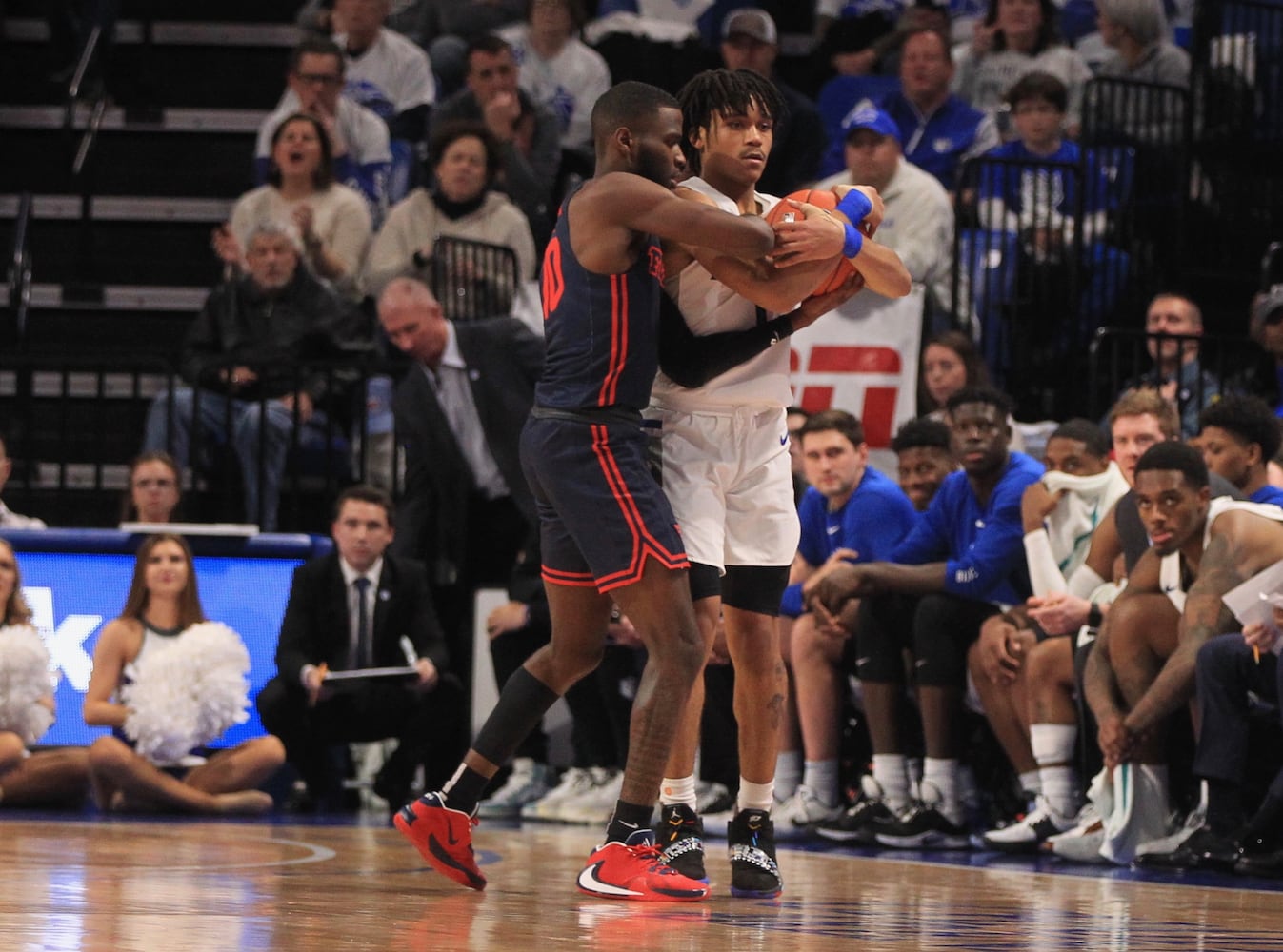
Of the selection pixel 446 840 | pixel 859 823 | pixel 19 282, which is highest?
pixel 19 282

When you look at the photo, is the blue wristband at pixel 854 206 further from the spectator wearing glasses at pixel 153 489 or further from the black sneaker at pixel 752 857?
the spectator wearing glasses at pixel 153 489

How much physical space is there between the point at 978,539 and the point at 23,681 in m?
3.68

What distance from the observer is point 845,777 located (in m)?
8.09

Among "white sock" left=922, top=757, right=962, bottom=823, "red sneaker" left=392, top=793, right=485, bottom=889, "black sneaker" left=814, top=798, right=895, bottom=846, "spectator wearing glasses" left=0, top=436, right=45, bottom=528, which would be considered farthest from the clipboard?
"red sneaker" left=392, top=793, right=485, bottom=889

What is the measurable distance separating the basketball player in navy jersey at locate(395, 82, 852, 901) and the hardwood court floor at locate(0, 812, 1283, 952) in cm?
17

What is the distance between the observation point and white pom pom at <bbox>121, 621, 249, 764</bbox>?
319 inches

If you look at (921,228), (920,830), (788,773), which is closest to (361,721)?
(788,773)

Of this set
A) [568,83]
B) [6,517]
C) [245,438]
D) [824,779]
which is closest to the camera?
[824,779]

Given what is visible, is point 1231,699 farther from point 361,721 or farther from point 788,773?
point 361,721

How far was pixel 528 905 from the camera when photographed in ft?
15.3

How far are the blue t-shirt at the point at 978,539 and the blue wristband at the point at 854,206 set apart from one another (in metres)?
2.39

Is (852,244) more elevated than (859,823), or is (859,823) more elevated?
(852,244)

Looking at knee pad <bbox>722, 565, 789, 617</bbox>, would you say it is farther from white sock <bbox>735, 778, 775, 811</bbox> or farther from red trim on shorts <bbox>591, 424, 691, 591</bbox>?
white sock <bbox>735, 778, 775, 811</bbox>

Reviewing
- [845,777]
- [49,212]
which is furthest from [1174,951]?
[49,212]
